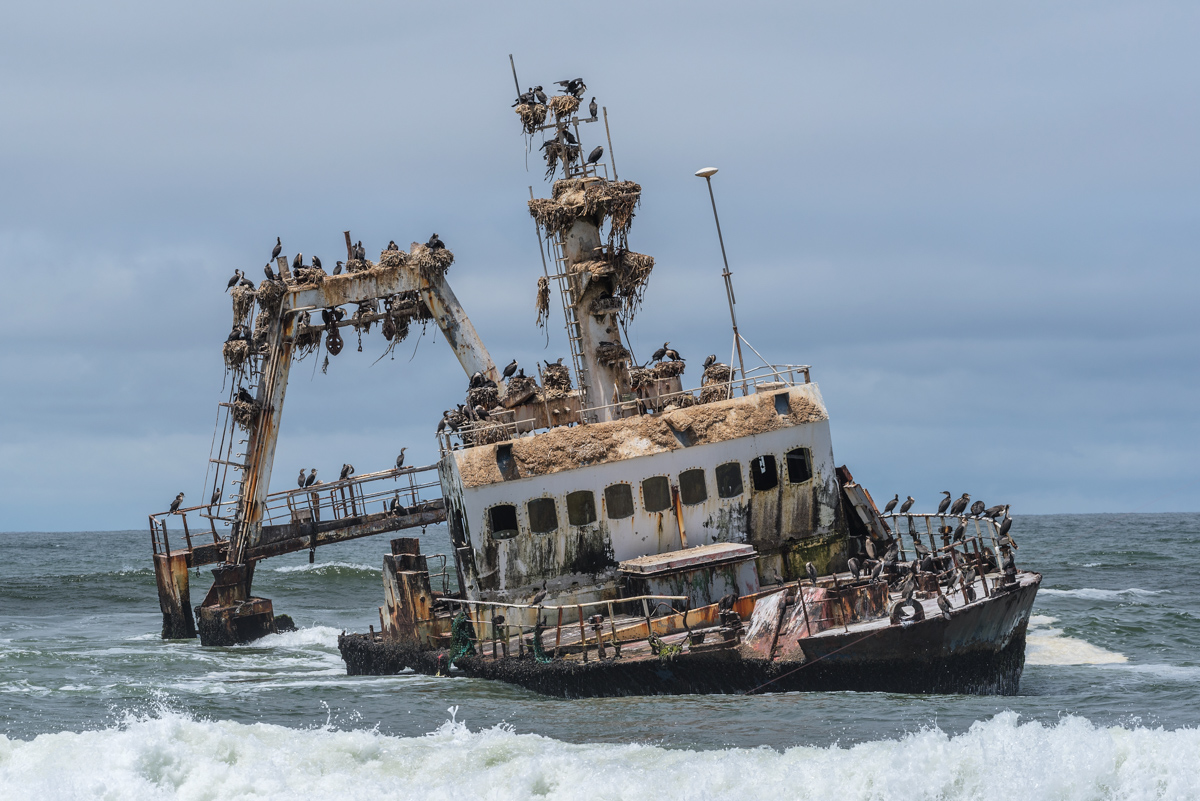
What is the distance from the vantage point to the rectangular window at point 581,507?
24.4 m

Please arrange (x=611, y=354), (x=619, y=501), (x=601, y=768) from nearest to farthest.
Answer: (x=601, y=768)
(x=619, y=501)
(x=611, y=354)

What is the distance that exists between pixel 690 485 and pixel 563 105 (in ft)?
27.7

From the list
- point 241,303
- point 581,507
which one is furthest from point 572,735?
point 241,303

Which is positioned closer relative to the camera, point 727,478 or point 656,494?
point 656,494

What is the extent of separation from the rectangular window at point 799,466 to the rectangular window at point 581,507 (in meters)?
3.60

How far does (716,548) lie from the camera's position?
23750mm

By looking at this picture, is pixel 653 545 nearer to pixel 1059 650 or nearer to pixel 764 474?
pixel 764 474

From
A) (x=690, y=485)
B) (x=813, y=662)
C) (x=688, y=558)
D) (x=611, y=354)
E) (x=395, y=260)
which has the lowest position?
(x=813, y=662)

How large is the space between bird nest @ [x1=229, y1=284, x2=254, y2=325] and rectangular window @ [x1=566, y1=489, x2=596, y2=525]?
14.6 m

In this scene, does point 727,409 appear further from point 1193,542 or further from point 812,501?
point 1193,542

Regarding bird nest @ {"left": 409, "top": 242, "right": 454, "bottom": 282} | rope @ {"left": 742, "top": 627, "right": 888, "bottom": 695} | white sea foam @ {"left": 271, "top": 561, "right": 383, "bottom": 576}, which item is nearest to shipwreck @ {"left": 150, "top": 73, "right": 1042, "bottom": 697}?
rope @ {"left": 742, "top": 627, "right": 888, "bottom": 695}

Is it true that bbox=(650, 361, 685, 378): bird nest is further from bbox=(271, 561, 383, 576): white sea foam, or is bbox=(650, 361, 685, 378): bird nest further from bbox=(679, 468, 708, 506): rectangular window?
bbox=(271, 561, 383, 576): white sea foam

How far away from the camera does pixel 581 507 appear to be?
24422 mm

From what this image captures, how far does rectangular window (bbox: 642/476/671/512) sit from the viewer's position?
80.4 feet
